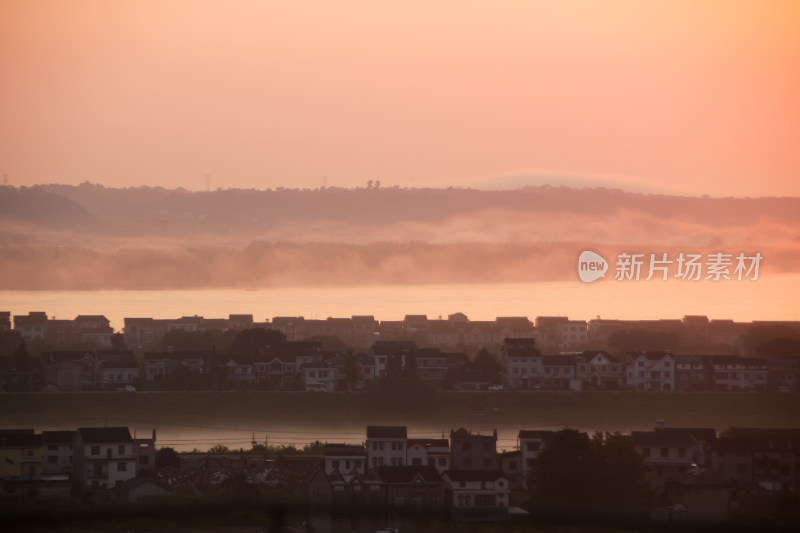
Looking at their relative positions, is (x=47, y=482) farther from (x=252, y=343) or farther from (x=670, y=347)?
(x=670, y=347)

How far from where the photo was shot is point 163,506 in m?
2.07

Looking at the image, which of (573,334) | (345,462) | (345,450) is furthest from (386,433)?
(573,334)

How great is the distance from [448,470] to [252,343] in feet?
34.9

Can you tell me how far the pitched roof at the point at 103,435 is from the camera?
1027 centimetres

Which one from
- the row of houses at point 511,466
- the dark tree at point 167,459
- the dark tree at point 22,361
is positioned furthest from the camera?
the dark tree at point 22,361

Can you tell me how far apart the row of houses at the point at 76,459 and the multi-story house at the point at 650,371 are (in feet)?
32.5

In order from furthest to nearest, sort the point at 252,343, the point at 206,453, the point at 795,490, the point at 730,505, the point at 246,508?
the point at 252,343 < the point at 206,453 < the point at 795,490 < the point at 730,505 < the point at 246,508

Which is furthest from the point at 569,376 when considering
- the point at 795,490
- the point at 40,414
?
the point at 40,414

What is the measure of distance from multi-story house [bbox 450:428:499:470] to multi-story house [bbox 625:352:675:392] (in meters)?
7.56

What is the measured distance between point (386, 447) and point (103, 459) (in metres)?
3.01

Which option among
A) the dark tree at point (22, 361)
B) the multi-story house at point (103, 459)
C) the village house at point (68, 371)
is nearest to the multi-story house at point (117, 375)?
the village house at point (68, 371)

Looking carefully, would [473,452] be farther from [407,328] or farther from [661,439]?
[407,328]

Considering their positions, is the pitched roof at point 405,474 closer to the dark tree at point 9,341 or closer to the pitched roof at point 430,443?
the pitched roof at point 430,443

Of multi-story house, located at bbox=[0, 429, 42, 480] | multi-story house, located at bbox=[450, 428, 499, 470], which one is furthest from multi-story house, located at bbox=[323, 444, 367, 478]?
multi-story house, located at bbox=[0, 429, 42, 480]
